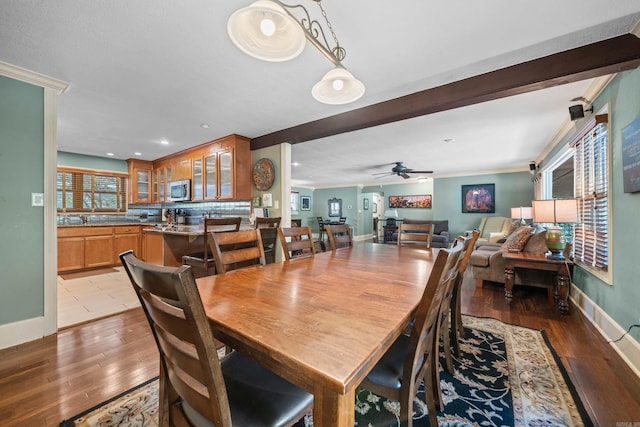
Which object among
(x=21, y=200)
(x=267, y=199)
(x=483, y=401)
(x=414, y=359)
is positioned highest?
(x=267, y=199)

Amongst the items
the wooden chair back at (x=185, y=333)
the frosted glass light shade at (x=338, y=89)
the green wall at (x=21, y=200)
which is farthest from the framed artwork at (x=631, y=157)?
the green wall at (x=21, y=200)

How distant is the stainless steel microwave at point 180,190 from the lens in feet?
15.1

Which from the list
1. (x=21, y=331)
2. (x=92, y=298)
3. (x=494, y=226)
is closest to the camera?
(x=21, y=331)

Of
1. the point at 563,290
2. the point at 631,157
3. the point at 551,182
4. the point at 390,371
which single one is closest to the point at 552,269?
the point at 563,290

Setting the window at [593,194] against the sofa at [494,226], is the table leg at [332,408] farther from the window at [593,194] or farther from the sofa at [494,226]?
the sofa at [494,226]

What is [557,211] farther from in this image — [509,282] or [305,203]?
[305,203]

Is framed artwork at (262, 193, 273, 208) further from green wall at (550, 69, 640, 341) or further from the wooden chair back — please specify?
green wall at (550, 69, 640, 341)

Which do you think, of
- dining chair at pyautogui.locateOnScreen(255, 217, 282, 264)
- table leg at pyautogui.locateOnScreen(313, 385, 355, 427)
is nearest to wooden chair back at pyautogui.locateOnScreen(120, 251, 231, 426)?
table leg at pyautogui.locateOnScreen(313, 385, 355, 427)

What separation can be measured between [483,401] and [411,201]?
8.77 meters

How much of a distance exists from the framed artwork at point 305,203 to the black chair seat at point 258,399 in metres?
9.78

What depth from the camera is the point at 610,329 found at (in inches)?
81.0

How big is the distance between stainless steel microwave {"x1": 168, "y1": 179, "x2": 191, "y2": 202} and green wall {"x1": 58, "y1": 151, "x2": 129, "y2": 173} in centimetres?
140

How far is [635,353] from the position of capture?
5.62ft

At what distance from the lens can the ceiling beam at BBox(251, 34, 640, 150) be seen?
1706 millimetres
